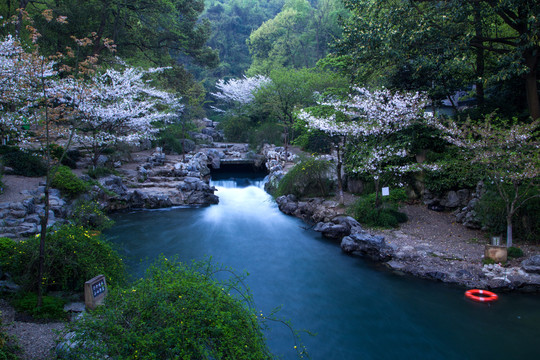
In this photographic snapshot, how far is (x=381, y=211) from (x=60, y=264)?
897 centimetres

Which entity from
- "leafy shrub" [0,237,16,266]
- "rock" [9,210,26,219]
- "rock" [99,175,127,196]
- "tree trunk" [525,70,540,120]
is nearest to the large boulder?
"rock" [99,175,127,196]

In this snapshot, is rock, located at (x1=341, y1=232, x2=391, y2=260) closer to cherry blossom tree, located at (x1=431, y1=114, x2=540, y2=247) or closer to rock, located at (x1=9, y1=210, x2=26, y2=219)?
cherry blossom tree, located at (x1=431, y1=114, x2=540, y2=247)

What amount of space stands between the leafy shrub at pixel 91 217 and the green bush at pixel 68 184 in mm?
1015

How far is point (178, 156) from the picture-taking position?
23.2 m

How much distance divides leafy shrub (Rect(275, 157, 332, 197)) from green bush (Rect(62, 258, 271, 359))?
10748 millimetres

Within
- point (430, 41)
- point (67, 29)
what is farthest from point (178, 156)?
point (430, 41)

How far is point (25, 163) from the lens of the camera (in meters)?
12.6

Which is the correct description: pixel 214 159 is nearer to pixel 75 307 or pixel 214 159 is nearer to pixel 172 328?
pixel 75 307

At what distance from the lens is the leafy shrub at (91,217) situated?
9.50 metres

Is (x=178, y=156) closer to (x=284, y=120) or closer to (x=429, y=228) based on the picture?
(x=284, y=120)

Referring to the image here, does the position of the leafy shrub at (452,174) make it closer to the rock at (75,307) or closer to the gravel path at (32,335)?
the rock at (75,307)

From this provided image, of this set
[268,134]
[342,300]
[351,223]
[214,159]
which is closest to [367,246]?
[351,223]

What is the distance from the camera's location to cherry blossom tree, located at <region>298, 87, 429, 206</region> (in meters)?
11.0

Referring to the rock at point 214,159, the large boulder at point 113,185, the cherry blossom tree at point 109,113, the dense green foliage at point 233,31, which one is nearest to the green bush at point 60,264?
the large boulder at point 113,185
